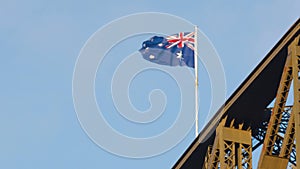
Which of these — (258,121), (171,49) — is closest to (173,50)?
(171,49)

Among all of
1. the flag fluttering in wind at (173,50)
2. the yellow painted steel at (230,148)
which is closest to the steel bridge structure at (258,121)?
the yellow painted steel at (230,148)

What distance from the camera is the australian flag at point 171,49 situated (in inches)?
1937

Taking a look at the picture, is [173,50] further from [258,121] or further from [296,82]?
[296,82]

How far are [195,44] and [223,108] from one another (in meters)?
7.29

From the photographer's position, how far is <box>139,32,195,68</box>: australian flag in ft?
161

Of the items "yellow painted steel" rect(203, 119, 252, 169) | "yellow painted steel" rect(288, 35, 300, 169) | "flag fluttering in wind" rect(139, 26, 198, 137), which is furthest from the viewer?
"flag fluttering in wind" rect(139, 26, 198, 137)

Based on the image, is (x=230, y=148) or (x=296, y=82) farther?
(x=230, y=148)

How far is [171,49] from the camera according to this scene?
49781 millimetres

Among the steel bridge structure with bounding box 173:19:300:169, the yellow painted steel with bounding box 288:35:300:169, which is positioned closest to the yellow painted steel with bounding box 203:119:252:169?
the steel bridge structure with bounding box 173:19:300:169

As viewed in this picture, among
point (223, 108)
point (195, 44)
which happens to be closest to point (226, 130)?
point (223, 108)

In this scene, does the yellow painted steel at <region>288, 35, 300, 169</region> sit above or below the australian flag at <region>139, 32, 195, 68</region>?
below

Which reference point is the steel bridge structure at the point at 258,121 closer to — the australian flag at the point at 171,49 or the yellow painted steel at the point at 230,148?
the yellow painted steel at the point at 230,148

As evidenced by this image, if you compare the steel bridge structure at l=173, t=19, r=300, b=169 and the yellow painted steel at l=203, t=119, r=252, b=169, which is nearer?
the steel bridge structure at l=173, t=19, r=300, b=169

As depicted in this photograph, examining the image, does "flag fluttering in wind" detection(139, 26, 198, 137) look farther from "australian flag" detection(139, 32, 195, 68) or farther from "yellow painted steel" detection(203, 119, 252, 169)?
"yellow painted steel" detection(203, 119, 252, 169)
